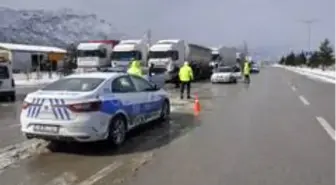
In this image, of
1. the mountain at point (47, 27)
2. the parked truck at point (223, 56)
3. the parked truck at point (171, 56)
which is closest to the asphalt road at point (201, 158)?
the parked truck at point (171, 56)

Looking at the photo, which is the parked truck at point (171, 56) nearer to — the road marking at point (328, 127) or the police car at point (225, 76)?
the police car at point (225, 76)

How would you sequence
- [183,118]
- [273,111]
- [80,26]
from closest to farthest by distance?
[183,118], [273,111], [80,26]

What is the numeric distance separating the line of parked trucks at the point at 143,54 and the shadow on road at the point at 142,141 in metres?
20.8

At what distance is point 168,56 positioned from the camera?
36344mm

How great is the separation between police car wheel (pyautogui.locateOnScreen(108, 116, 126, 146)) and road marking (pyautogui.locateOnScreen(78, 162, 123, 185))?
134 centimetres

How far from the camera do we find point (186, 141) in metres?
9.73

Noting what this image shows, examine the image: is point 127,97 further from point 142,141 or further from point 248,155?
point 248,155

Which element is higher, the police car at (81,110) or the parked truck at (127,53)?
the parked truck at (127,53)

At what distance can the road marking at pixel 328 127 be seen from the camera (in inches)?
409

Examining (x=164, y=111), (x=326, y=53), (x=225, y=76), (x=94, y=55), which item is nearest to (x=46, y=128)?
(x=164, y=111)

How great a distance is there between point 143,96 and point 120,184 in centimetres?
465

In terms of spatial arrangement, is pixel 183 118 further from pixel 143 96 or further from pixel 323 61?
pixel 323 61

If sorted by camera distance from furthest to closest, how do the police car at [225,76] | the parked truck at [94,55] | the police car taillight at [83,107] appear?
the parked truck at [94,55], the police car at [225,76], the police car taillight at [83,107]

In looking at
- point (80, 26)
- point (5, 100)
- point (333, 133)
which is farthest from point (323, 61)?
point (80, 26)
